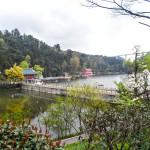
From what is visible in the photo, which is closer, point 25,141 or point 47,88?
point 25,141

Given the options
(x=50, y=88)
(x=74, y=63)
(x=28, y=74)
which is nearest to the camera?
(x=50, y=88)

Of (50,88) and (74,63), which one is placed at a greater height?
(74,63)

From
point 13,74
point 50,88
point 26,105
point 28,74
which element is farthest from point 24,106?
point 28,74

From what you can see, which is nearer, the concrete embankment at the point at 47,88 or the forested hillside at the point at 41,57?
the concrete embankment at the point at 47,88

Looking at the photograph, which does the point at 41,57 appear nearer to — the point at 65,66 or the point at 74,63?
the point at 65,66

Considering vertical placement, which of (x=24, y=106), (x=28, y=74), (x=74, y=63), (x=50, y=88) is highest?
(x=74, y=63)

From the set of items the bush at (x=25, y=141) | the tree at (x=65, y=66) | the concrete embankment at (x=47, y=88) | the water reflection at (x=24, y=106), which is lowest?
the water reflection at (x=24, y=106)

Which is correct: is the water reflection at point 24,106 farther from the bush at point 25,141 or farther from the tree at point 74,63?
the tree at point 74,63

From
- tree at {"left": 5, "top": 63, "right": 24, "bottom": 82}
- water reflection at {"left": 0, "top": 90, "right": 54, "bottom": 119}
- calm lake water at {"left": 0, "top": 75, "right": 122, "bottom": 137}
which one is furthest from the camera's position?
tree at {"left": 5, "top": 63, "right": 24, "bottom": 82}

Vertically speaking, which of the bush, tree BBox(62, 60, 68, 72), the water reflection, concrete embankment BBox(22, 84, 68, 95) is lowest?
the water reflection

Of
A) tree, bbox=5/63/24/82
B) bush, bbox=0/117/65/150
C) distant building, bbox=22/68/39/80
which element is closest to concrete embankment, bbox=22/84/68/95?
tree, bbox=5/63/24/82

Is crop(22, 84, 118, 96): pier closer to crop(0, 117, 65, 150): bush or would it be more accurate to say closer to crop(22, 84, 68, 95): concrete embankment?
crop(22, 84, 68, 95): concrete embankment

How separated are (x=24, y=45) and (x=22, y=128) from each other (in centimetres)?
7017

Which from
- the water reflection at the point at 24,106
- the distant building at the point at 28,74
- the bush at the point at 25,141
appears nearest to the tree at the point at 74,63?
the distant building at the point at 28,74
